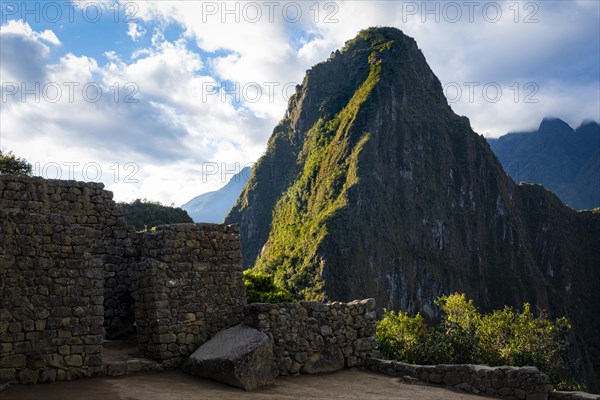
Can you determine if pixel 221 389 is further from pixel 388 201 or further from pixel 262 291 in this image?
pixel 388 201

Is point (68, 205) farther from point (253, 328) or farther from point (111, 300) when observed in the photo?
point (253, 328)

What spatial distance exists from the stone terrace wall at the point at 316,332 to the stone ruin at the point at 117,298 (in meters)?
0.02

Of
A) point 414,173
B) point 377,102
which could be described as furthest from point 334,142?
point 414,173

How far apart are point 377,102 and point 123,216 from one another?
151m

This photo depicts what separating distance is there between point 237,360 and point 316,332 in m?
2.73

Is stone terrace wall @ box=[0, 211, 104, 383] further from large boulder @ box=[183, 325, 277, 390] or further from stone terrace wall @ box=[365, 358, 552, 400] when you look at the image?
stone terrace wall @ box=[365, 358, 552, 400]

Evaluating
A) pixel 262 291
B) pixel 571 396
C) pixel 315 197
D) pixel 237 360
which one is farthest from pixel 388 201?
pixel 237 360

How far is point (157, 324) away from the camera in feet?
32.2

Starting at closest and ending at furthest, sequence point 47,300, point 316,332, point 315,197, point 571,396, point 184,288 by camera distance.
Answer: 1. point 47,300
2. point 571,396
3. point 184,288
4. point 316,332
5. point 315,197

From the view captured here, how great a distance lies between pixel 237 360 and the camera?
30.0 feet

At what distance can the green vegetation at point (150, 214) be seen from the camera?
28359mm

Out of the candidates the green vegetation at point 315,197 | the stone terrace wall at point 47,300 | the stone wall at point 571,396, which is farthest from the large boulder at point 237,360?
the green vegetation at point 315,197

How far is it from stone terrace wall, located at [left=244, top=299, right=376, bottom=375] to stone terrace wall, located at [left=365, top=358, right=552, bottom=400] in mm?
1092

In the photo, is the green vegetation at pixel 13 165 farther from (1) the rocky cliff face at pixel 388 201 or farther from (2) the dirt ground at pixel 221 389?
(1) the rocky cliff face at pixel 388 201
